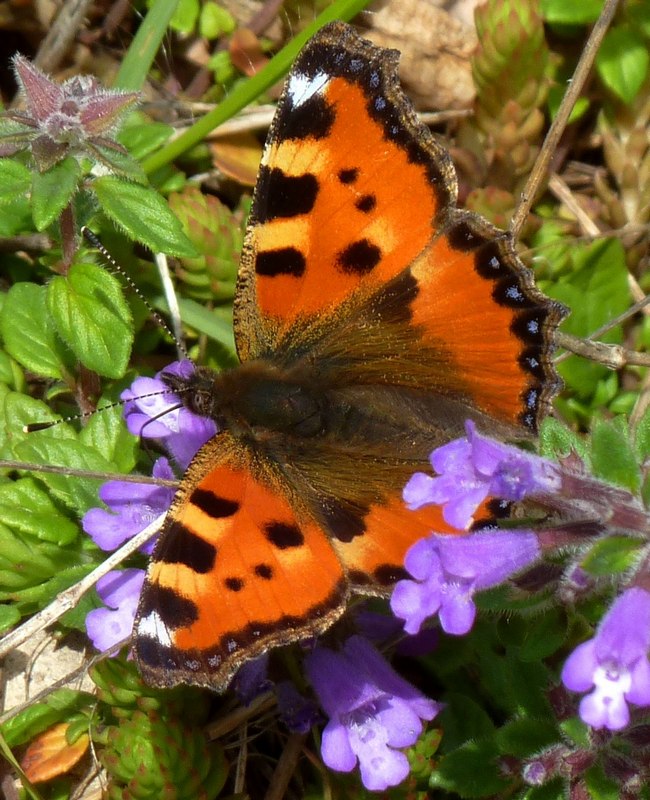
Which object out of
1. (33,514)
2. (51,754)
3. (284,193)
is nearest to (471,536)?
(284,193)

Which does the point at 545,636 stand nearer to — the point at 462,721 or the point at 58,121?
the point at 462,721

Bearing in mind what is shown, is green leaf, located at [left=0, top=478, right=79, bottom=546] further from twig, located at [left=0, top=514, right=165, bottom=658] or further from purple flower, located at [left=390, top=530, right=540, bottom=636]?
purple flower, located at [left=390, top=530, right=540, bottom=636]

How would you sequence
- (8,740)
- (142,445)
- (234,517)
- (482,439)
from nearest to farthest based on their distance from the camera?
(482,439) → (234,517) → (8,740) → (142,445)

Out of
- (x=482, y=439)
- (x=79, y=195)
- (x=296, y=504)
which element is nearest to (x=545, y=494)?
(x=482, y=439)

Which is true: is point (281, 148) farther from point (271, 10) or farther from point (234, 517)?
point (271, 10)

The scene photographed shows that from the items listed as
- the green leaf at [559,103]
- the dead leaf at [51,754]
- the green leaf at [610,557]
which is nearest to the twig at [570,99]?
the green leaf at [559,103]

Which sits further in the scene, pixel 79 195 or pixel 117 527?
pixel 79 195

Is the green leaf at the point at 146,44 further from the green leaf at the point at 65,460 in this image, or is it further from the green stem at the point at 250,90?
the green leaf at the point at 65,460
